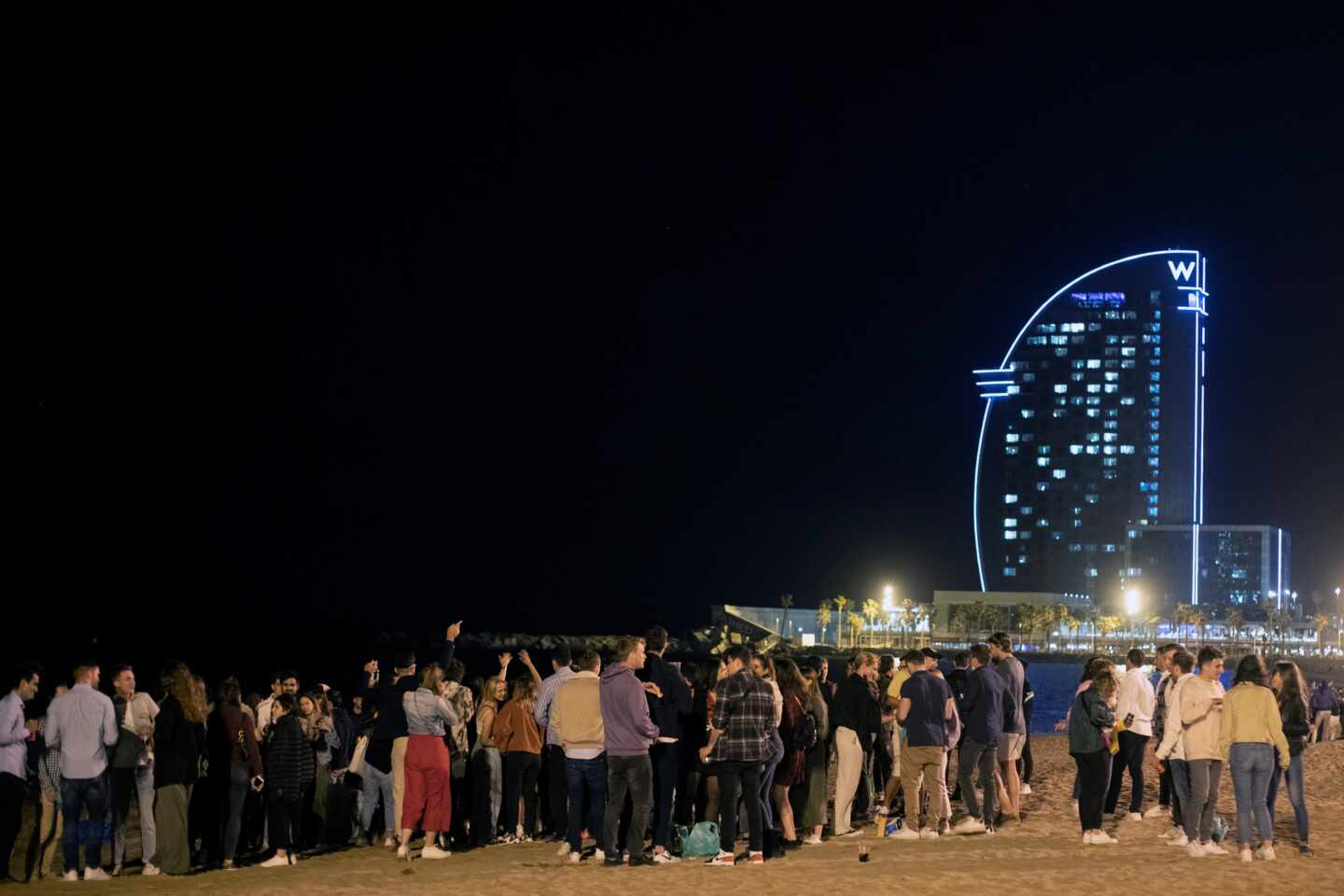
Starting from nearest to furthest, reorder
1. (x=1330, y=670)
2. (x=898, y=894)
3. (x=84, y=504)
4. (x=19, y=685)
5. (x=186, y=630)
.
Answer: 1. (x=898, y=894)
2. (x=19, y=685)
3. (x=84, y=504)
4. (x=186, y=630)
5. (x=1330, y=670)

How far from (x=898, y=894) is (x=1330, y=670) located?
130m

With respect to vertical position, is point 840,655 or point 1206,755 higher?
point 1206,755

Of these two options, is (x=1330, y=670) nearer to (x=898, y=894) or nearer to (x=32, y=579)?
(x=32, y=579)

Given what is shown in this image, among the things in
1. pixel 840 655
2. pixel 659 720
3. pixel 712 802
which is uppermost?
pixel 659 720

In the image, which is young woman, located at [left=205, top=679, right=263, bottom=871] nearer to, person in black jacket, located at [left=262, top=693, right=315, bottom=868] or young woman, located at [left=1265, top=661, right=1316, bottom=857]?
person in black jacket, located at [left=262, top=693, right=315, bottom=868]

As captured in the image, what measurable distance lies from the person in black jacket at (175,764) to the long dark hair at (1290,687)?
8.78 meters

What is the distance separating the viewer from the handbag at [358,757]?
43.3ft

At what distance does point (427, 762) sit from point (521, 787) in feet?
5.00

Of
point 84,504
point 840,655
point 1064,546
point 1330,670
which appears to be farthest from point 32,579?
point 1064,546

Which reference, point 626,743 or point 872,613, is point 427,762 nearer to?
point 626,743

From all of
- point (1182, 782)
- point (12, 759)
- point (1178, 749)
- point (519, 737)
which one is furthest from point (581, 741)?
point (1182, 782)

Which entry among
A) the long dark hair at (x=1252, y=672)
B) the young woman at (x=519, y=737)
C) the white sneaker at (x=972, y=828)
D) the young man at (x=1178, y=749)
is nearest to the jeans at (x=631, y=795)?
the young woman at (x=519, y=737)

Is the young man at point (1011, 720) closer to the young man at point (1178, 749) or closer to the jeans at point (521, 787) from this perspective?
the young man at point (1178, 749)

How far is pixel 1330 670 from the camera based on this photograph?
126625mm
